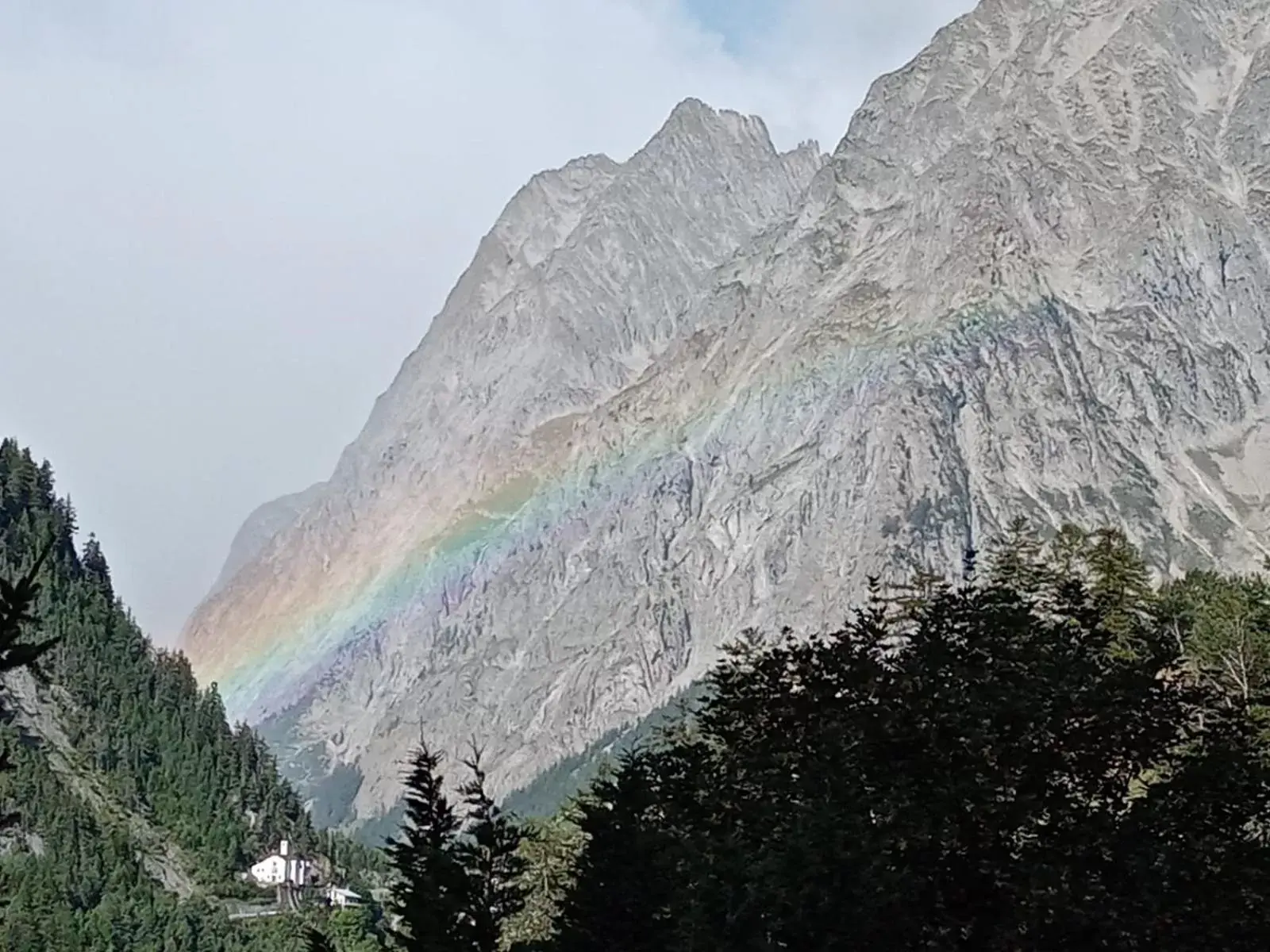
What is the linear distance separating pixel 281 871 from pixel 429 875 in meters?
157

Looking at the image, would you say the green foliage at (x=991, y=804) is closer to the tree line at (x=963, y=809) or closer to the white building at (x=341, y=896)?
the tree line at (x=963, y=809)

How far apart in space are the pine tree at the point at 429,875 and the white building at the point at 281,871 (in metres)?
147

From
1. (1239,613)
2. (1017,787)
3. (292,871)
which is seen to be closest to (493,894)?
(1017,787)

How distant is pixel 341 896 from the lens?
193375 millimetres

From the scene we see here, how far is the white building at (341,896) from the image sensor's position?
18825 cm

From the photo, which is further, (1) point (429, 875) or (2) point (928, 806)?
(1) point (429, 875)

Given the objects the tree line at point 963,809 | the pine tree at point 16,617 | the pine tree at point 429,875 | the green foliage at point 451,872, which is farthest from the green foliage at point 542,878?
the pine tree at point 16,617

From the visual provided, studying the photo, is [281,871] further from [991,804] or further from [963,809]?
[991,804]

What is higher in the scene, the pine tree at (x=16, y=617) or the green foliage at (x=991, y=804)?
the pine tree at (x=16, y=617)

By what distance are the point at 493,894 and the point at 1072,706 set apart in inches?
705

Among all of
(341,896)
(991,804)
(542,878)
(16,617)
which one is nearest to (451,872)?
(991,804)

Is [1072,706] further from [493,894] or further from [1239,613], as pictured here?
[1239,613]

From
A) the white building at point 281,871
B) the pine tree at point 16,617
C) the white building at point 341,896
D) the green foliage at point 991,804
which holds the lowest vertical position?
the green foliage at point 991,804

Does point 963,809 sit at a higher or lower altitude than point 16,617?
lower
